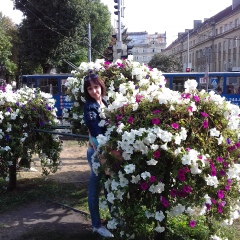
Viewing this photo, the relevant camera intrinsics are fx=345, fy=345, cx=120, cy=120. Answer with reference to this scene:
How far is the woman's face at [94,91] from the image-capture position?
10.8ft

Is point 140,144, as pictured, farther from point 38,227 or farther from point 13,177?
point 13,177

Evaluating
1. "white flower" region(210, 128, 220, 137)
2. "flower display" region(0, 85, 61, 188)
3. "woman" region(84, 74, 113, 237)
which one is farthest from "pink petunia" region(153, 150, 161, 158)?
A: "flower display" region(0, 85, 61, 188)

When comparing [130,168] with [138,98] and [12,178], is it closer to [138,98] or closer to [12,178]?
[138,98]

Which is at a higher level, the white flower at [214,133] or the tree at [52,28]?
the tree at [52,28]

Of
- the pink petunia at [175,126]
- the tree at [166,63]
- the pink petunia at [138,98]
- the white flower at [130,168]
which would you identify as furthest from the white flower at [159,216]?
the tree at [166,63]

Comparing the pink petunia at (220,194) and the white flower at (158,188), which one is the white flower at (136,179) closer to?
the white flower at (158,188)

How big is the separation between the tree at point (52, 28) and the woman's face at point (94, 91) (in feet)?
73.3

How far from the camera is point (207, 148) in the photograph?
8.32 feet

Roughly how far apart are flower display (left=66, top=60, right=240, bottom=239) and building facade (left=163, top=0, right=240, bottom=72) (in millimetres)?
41253

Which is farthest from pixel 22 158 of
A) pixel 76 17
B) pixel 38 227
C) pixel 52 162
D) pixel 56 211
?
pixel 76 17

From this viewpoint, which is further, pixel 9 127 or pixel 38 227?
pixel 9 127

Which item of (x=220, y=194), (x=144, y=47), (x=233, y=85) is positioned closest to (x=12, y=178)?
(x=220, y=194)

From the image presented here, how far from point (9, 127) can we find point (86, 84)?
66.2 inches

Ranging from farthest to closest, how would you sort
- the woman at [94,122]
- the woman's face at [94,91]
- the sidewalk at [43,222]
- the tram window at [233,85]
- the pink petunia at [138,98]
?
the tram window at [233,85]
the sidewalk at [43,222]
the woman's face at [94,91]
the woman at [94,122]
the pink petunia at [138,98]
